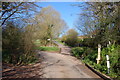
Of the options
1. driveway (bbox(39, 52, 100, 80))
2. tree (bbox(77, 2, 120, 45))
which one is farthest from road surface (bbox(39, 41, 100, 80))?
tree (bbox(77, 2, 120, 45))

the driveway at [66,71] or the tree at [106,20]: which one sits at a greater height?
the tree at [106,20]

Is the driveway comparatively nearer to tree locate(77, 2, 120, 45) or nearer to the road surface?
the road surface

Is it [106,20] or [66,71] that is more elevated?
[106,20]

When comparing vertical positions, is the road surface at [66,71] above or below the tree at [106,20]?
below

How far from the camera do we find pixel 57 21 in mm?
26328

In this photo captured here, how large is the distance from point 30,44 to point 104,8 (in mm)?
5681

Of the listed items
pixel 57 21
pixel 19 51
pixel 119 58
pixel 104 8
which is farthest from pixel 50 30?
pixel 119 58

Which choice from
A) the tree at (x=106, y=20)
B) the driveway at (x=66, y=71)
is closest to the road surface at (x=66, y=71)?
the driveway at (x=66, y=71)

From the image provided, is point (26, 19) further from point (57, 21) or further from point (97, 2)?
point (57, 21)

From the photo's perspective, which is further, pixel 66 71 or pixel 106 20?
pixel 106 20

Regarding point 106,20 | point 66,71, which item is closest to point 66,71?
point 66,71

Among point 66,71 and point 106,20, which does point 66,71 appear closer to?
point 66,71

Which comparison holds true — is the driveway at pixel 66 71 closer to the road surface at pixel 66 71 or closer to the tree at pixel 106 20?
the road surface at pixel 66 71

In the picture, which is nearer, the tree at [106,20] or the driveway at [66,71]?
the driveway at [66,71]
